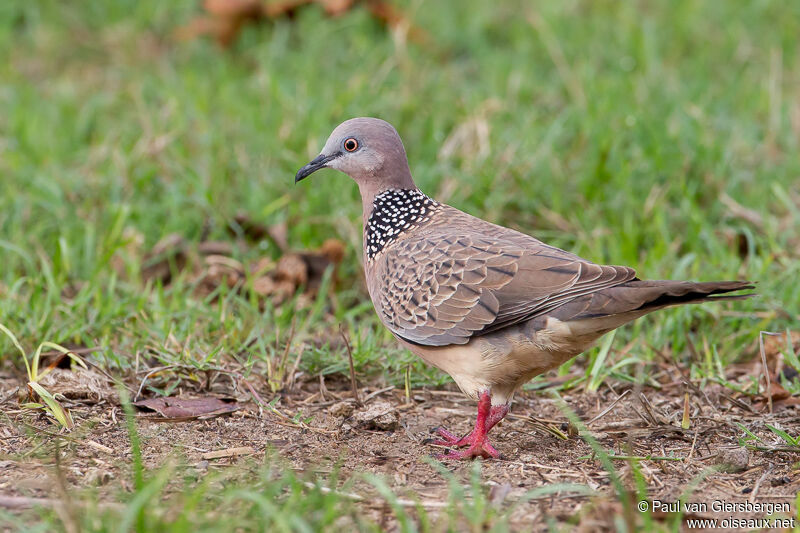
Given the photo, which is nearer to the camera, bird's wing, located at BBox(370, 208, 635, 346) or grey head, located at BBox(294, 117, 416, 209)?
bird's wing, located at BBox(370, 208, 635, 346)

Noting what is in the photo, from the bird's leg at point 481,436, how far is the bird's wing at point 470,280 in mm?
261

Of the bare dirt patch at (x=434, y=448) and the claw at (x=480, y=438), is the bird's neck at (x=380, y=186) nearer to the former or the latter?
the bare dirt patch at (x=434, y=448)

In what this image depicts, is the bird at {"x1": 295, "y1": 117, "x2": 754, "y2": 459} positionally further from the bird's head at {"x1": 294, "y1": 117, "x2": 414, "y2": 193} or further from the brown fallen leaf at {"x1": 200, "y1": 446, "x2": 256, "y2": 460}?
the brown fallen leaf at {"x1": 200, "y1": 446, "x2": 256, "y2": 460}

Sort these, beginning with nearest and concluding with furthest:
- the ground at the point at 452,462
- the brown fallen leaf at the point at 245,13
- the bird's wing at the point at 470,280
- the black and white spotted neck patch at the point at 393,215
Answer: the ground at the point at 452,462 → the bird's wing at the point at 470,280 → the black and white spotted neck patch at the point at 393,215 → the brown fallen leaf at the point at 245,13

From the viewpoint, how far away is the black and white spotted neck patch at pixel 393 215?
13.8ft

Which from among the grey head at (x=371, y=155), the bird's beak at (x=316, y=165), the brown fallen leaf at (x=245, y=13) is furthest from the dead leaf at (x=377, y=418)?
the brown fallen leaf at (x=245, y=13)

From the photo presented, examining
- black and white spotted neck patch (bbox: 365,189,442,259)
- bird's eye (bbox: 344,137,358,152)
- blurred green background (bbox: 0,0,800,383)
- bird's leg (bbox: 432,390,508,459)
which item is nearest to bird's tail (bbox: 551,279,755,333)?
bird's leg (bbox: 432,390,508,459)

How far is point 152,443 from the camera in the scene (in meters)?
3.50

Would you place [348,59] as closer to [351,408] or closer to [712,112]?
[712,112]

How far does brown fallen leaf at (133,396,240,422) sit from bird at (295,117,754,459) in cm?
74

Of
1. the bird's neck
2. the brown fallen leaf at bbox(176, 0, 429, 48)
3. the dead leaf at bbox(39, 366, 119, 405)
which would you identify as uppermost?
the brown fallen leaf at bbox(176, 0, 429, 48)

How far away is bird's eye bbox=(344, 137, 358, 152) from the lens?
4345mm

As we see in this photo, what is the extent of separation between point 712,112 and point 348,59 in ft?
8.74

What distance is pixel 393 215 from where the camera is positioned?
4.24 metres
